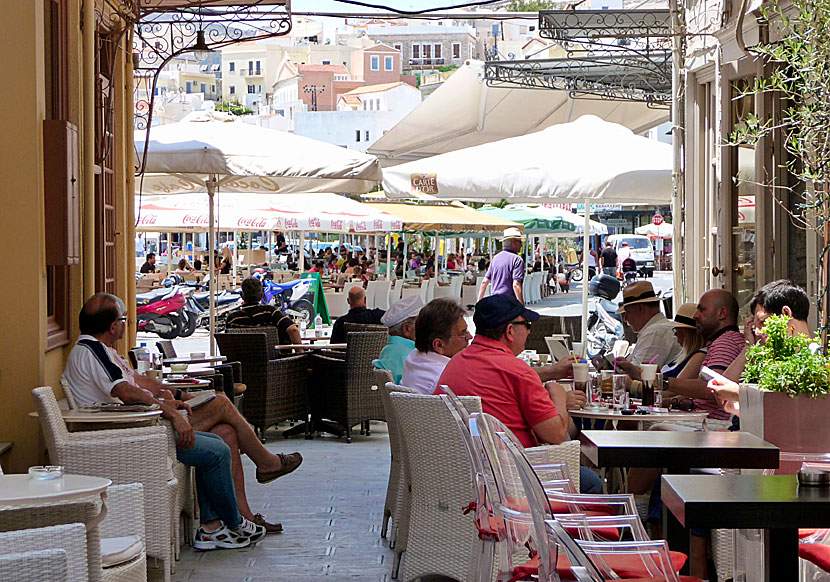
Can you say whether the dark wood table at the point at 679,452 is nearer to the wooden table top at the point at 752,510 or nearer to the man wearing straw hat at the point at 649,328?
the wooden table top at the point at 752,510

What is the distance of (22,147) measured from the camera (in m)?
6.26

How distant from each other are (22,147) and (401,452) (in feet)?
8.42

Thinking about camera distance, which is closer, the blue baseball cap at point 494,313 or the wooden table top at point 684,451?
the wooden table top at point 684,451

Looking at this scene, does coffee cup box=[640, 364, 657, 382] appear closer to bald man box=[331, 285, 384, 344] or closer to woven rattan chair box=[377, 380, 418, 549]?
woven rattan chair box=[377, 380, 418, 549]

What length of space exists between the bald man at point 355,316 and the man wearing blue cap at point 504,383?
543cm

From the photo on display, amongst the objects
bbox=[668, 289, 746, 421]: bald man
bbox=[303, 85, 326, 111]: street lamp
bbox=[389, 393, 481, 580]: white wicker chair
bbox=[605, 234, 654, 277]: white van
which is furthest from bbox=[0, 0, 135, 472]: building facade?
bbox=[303, 85, 326, 111]: street lamp

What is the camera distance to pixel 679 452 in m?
4.16

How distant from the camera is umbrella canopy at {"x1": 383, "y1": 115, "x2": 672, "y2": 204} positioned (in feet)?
32.2

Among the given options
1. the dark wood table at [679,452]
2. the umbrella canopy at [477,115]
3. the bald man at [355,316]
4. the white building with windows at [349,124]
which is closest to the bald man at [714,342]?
the dark wood table at [679,452]

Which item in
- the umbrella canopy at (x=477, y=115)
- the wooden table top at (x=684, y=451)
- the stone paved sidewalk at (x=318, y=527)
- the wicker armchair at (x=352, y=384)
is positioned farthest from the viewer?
the umbrella canopy at (x=477, y=115)

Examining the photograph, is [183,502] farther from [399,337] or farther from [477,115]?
[477,115]

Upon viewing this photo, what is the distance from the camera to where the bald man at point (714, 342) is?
662cm

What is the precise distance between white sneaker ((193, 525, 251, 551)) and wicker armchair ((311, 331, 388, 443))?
352 cm

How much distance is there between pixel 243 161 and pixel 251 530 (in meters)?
4.80
